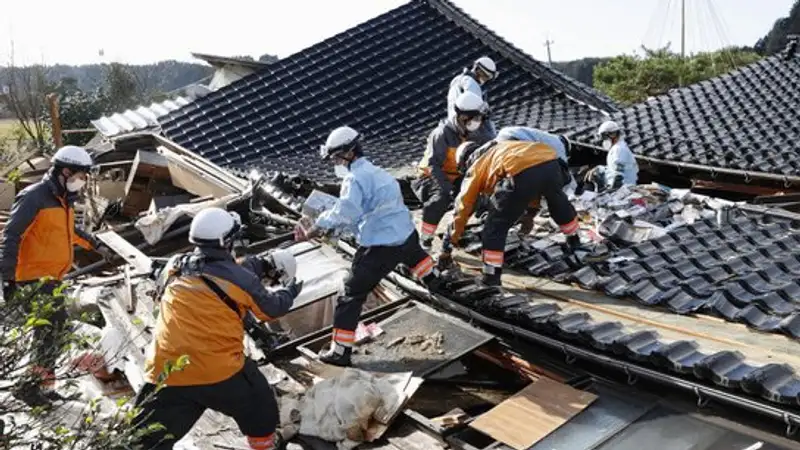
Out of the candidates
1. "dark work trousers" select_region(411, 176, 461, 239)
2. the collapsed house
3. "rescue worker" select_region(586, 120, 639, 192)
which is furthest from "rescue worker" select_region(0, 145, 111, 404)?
"rescue worker" select_region(586, 120, 639, 192)

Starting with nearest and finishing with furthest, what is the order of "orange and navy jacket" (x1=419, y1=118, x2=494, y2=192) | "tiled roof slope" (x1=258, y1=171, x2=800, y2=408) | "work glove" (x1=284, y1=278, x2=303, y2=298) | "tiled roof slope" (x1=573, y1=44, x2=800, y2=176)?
1. "tiled roof slope" (x1=258, y1=171, x2=800, y2=408)
2. "work glove" (x1=284, y1=278, x2=303, y2=298)
3. "orange and navy jacket" (x1=419, y1=118, x2=494, y2=192)
4. "tiled roof slope" (x1=573, y1=44, x2=800, y2=176)

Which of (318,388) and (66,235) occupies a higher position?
Answer: (66,235)

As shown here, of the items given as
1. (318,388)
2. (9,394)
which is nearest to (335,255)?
(318,388)

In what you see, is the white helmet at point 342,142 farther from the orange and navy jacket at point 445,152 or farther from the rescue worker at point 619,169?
the rescue worker at point 619,169

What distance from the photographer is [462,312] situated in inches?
241

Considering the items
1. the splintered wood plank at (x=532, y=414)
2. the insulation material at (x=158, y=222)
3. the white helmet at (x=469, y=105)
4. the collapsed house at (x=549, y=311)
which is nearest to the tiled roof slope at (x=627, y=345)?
the collapsed house at (x=549, y=311)

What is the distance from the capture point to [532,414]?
16.0 ft

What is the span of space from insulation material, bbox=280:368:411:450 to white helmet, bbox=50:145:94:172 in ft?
9.88

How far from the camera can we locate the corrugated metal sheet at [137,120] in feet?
50.5

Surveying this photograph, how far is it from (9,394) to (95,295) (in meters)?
5.31

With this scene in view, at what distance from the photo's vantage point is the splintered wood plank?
4.70 metres

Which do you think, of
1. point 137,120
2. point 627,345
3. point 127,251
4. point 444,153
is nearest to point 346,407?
point 627,345

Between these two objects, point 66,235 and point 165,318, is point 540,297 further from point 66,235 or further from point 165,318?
point 66,235

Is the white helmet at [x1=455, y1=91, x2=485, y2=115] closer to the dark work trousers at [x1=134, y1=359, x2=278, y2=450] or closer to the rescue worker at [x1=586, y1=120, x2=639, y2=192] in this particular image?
the rescue worker at [x1=586, y1=120, x2=639, y2=192]
